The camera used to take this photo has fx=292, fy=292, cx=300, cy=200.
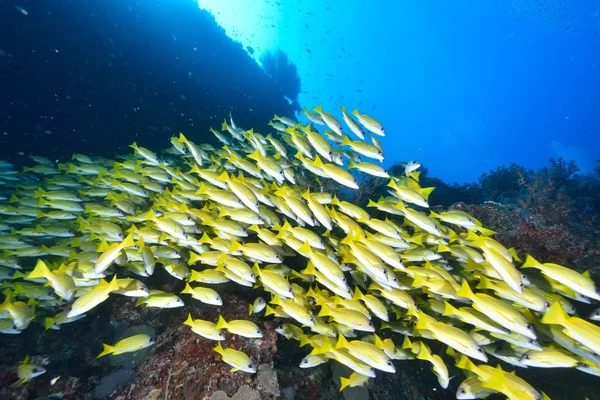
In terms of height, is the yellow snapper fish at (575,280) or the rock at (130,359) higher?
the yellow snapper fish at (575,280)

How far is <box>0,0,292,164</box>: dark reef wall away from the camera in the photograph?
45.4ft

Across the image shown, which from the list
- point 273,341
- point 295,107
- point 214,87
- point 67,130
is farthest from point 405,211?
point 295,107

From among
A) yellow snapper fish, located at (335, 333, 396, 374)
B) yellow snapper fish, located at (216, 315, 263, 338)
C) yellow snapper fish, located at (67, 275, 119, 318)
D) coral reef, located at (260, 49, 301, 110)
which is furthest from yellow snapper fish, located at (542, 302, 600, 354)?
coral reef, located at (260, 49, 301, 110)

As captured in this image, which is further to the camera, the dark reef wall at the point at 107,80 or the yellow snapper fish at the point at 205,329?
the dark reef wall at the point at 107,80

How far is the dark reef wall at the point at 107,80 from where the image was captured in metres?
13.9

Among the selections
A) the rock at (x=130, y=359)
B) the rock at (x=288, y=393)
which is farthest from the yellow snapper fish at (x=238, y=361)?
the rock at (x=130, y=359)

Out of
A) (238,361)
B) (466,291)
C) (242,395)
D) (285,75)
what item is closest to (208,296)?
(238,361)

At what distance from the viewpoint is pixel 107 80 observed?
53.7 ft

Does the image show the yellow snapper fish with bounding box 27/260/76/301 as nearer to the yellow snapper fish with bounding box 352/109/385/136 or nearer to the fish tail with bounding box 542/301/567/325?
the yellow snapper fish with bounding box 352/109/385/136

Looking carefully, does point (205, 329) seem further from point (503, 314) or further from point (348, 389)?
point (503, 314)

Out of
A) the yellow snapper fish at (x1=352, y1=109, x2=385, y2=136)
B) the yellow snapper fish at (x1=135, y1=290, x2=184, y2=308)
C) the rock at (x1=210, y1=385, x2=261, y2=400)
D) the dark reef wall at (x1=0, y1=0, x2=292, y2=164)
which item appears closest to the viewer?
the rock at (x1=210, y1=385, x2=261, y2=400)

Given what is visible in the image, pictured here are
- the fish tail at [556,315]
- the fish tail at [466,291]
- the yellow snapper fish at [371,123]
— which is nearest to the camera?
the fish tail at [556,315]

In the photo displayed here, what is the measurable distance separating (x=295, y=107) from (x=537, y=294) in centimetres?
2557

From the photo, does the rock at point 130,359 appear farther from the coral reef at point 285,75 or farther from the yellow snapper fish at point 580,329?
the coral reef at point 285,75
